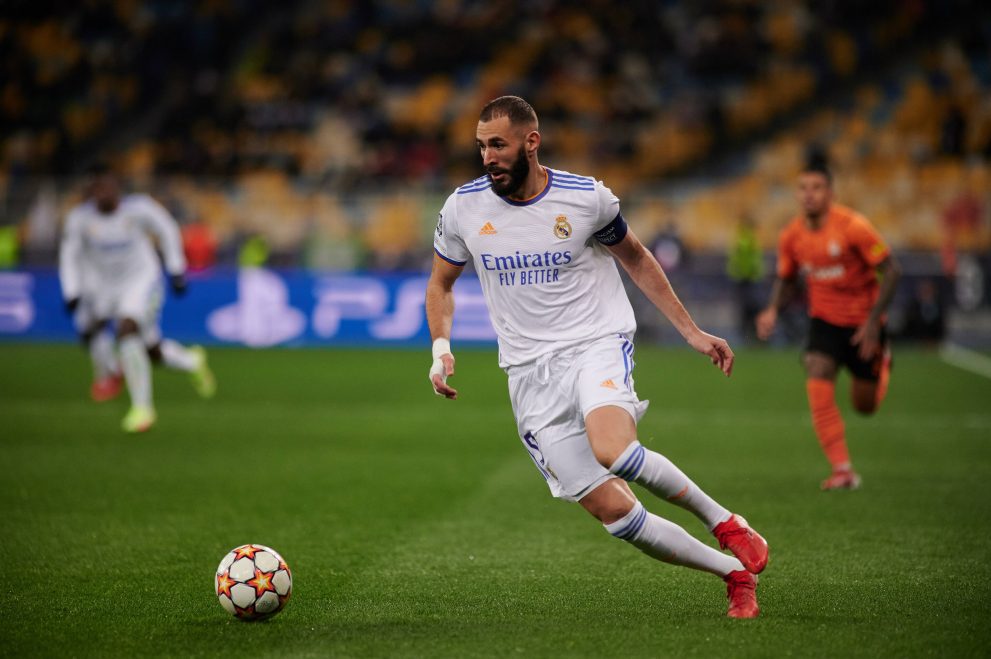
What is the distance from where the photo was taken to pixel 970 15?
91.0 ft

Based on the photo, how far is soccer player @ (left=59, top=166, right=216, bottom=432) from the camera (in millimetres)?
11922

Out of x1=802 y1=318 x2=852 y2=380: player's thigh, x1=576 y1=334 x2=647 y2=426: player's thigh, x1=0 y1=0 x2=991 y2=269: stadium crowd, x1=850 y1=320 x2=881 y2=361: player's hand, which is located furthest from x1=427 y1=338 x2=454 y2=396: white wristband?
x1=0 y1=0 x2=991 y2=269: stadium crowd

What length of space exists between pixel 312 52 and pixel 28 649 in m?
27.0

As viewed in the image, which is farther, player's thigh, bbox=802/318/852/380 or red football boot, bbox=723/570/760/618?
player's thigh, bbox=802/318/852/380

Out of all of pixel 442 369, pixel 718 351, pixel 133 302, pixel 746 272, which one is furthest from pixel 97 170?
pixel 746 272

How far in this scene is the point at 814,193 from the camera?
8.88 meters

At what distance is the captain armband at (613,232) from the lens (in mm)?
5680

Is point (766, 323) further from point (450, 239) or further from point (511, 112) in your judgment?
point (511, 112)

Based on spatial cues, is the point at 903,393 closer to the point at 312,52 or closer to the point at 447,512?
the point at 447,512

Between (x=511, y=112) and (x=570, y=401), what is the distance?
51.2 inches

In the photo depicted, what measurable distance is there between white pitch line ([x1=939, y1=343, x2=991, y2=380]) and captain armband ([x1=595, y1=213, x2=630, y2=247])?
12.9 m

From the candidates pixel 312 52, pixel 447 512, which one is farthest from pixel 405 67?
pixel 447 512

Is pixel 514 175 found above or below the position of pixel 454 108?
below

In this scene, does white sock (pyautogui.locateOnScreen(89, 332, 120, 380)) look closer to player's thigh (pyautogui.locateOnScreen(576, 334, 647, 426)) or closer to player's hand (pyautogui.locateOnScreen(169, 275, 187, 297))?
player's hand (pyautogui.locateOnScreen(169, 275, 187, 297))
